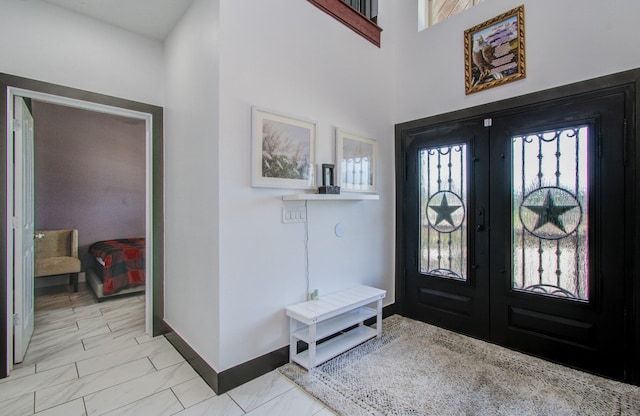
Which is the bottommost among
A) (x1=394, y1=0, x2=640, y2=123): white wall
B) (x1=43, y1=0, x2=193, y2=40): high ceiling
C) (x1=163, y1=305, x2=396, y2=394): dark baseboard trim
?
(x1=163, y1=305, x2=396, y2=394): dark baseboard trim

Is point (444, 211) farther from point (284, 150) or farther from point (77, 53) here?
point (77, 53)

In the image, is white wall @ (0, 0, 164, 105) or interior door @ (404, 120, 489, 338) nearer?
white wall @ (0, 0, 164, 105)

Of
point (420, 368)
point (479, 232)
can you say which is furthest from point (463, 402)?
point (479, 232)

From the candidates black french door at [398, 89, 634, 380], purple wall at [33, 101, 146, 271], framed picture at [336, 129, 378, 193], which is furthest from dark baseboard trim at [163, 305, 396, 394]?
purple wall at [33, 101, 146, 271]

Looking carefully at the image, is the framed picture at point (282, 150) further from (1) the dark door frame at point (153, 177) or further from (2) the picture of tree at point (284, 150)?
(1) the dark door frame at point (153, 177)

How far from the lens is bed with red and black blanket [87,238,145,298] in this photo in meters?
3.88

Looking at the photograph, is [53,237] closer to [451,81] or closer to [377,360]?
[377,360]

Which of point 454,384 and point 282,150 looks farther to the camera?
point 282,150

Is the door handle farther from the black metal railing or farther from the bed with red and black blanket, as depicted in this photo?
the bed with red and black blanket

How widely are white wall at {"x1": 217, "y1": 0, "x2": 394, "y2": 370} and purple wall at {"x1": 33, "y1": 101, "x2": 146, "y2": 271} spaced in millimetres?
2964

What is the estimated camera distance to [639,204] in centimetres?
200

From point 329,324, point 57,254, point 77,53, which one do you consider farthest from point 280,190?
point 57,254

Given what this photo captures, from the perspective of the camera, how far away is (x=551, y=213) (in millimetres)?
2355

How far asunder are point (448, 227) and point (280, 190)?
1.77 m
